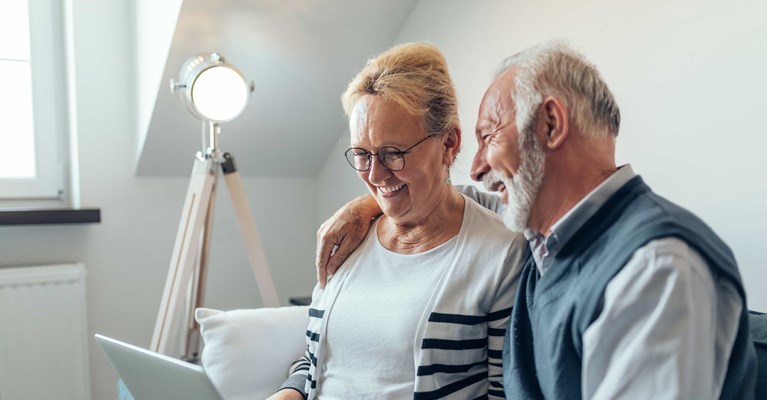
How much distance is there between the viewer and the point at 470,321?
1013mm

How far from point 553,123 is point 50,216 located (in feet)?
5.66

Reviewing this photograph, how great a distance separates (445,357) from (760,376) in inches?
19.2

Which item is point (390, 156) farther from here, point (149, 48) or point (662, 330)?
point (149, 48)

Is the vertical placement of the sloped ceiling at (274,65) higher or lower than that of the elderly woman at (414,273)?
higher

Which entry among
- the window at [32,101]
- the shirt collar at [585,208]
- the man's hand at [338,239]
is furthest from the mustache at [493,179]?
the window at [32,101]

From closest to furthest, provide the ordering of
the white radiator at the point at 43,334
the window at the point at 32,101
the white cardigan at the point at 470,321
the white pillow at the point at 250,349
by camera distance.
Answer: the white cardigan at the point at 470,321, the white pillow at the point at 250,349, the white radiator at the point at 43,334, the window at the point at 32,101

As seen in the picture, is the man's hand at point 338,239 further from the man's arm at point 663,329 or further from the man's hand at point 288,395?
the man's arm at point 663,329

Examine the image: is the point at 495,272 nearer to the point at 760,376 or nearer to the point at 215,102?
the point at 760,376

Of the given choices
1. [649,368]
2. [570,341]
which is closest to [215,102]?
[570,341]

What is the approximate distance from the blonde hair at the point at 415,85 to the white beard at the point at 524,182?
0.25m

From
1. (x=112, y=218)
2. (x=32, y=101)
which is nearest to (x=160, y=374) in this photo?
(x=112, y=218)

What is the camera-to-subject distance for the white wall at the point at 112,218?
77.5 inches

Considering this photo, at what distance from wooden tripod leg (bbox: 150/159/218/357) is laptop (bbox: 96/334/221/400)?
1.55 feet

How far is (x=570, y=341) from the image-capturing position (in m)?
0.76
